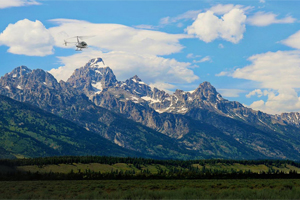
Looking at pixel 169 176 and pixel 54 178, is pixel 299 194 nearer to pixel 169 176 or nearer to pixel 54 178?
pixel 169 176

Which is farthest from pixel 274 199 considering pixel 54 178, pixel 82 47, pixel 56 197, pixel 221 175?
pixel 82 47

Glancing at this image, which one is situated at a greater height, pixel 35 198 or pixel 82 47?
pixel 82 47

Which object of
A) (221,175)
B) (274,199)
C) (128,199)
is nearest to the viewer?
(274,199)

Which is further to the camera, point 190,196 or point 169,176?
point 169,176

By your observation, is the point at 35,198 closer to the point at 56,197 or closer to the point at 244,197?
the point at 56,197

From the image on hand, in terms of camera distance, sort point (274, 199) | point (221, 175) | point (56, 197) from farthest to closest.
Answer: point (221, 175), point (56, 197), point (274, 199)

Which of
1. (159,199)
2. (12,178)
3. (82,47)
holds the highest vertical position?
(82,47)

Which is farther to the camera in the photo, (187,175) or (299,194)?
(187,175)

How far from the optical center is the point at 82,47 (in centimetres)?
15975

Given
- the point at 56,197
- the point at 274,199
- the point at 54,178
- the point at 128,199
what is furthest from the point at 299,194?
the point at 54,178

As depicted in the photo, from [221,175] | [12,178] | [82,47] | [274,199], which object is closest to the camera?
[274,199]

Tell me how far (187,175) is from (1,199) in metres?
89.0

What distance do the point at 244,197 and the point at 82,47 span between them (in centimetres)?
12070

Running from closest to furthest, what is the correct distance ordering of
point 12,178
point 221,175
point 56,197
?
1. point 56,197
2. point 12,178
3. point 221,175
